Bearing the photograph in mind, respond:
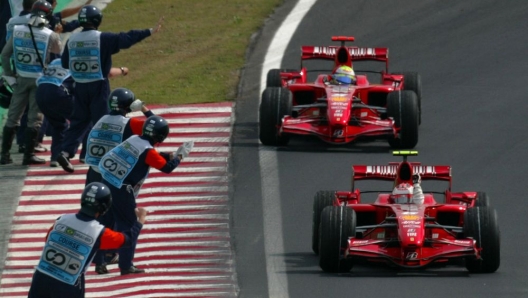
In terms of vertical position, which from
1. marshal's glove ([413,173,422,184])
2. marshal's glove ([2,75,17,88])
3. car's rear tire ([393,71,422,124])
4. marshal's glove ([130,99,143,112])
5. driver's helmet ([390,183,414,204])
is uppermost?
marshal's glove ([2,75,17,88])

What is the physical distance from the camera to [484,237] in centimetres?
1661

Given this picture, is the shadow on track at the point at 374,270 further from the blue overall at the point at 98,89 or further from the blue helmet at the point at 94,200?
the blue overall at the point at 98,89

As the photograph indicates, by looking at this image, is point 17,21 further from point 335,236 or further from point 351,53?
point 335,236

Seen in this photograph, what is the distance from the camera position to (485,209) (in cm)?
1683

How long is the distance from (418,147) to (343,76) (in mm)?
1546

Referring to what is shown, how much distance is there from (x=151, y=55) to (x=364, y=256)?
1179cm

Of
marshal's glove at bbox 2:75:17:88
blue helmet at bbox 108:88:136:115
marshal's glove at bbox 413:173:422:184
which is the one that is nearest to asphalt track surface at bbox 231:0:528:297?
marshal's glove at bbox 413:173:422:184

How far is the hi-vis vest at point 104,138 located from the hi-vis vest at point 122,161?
34.8 inches

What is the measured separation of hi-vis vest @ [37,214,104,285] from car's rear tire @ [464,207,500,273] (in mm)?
4556

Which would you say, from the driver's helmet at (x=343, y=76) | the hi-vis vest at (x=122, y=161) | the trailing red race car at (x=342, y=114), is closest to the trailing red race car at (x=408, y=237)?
the hi-vis vest at (x=122, y=161)

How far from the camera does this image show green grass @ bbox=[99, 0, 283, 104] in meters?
25.3

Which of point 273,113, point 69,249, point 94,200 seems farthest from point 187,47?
point 69,249

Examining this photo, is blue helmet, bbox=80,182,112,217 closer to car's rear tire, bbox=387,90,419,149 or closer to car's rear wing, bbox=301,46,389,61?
car's rear tire, bbox=387,90,419,149

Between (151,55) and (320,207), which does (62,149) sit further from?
(151,55)
